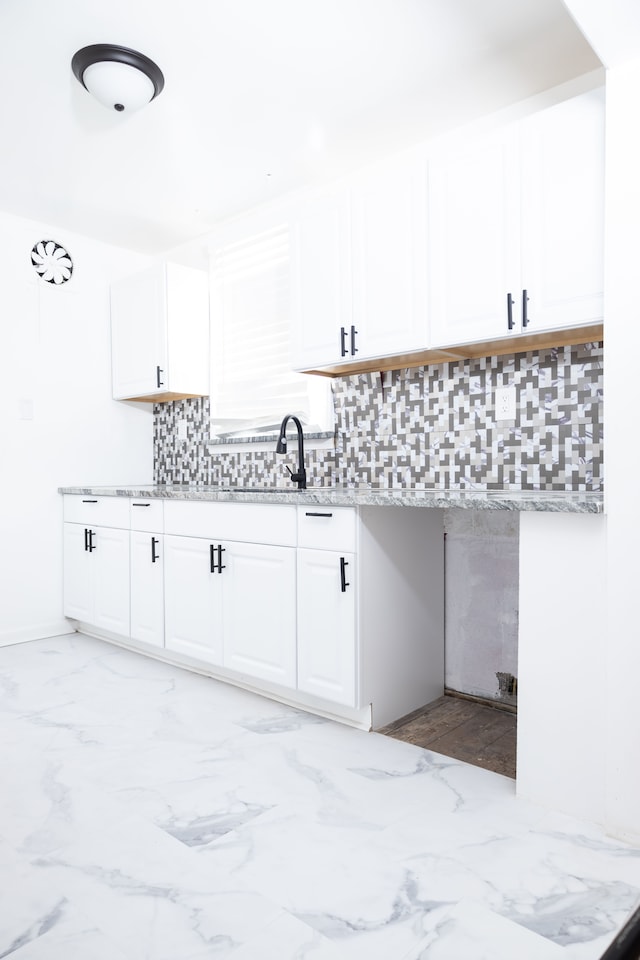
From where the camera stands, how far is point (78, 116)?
8.96 feet

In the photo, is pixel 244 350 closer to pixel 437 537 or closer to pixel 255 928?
pixel 437 537

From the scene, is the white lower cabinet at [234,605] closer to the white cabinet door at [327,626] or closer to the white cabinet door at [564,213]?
the white cabinet door at [327,626]

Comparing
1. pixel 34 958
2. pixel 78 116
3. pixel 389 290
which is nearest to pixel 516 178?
pixel 389 290

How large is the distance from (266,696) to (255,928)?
141 centimetres

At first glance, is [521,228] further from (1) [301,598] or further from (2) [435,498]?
(1) [301,598]

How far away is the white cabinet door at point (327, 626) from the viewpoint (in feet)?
7.80

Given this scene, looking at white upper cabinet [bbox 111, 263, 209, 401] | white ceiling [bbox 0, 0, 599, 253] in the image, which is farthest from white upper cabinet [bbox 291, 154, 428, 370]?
white upper cabinet [bbox 111, 263, 209, 401]

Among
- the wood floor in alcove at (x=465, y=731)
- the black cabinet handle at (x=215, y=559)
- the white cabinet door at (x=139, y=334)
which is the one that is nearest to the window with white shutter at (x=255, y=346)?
the white cabinet door at (x=139, y=334)

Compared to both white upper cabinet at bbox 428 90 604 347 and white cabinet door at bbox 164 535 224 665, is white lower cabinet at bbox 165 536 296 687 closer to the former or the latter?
white cabinet door at bbox 164 535 224 665

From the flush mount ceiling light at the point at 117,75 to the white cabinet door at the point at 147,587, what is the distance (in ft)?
6.13

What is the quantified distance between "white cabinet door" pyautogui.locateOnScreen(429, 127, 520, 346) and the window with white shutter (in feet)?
3.36

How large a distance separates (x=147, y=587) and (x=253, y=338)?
4.81 ft

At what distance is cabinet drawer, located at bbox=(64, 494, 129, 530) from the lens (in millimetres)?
3465

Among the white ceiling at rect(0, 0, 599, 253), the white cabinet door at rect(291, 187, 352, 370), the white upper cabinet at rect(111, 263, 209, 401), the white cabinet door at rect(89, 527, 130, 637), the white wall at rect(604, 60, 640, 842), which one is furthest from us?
the white upper cabinet at rect(111, 263, 209, 401)
